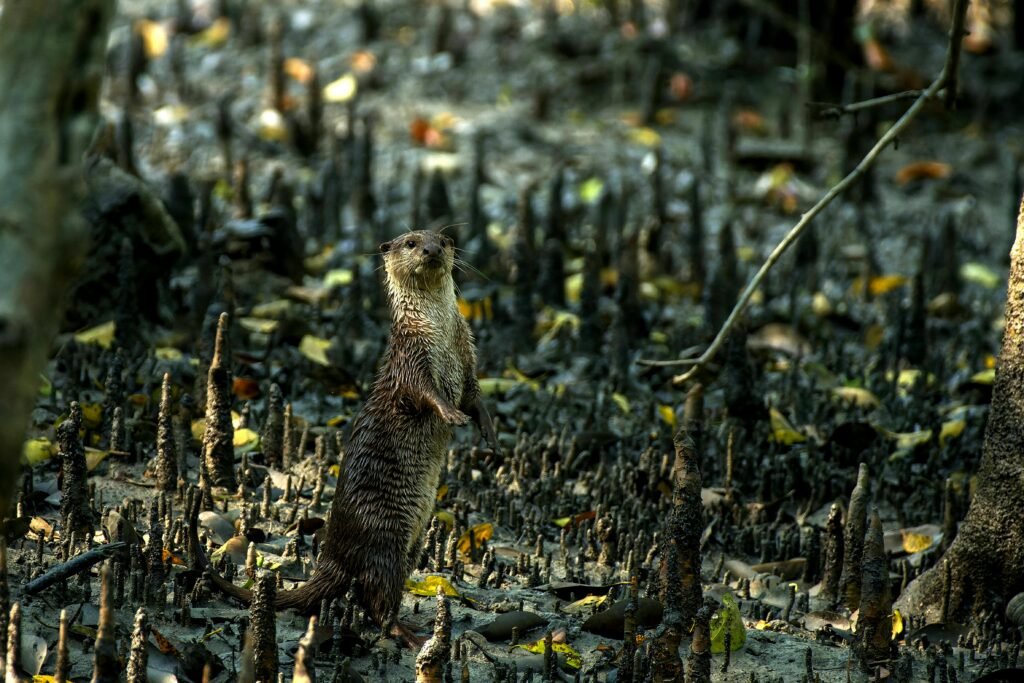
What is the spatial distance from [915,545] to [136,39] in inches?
313

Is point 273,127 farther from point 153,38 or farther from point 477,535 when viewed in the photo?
point 477,535

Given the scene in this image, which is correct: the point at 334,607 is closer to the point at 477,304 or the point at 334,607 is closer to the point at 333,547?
the point at 333,547

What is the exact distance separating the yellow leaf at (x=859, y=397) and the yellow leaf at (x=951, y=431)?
0.48m

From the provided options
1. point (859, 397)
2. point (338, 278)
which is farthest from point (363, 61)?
point (859, 397)

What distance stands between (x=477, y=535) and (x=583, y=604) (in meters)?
0.59

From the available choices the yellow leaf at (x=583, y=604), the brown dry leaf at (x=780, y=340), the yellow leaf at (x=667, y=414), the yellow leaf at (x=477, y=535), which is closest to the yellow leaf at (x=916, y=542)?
the yellow leaf at (x=667, y=414)

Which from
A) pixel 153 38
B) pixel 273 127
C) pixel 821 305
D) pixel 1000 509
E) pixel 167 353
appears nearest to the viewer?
pixel 1000 509

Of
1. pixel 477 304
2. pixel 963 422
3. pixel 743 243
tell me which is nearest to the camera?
pixel 963 422

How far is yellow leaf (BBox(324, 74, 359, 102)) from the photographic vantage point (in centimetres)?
1079

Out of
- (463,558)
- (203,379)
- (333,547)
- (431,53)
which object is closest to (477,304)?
(203,379)

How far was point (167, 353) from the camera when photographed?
6344mm

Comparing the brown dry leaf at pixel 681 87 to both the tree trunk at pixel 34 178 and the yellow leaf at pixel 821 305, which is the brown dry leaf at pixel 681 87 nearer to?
the yellow leaf at pixel 821 305

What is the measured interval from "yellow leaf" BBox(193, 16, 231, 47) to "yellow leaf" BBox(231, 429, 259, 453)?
707 cm

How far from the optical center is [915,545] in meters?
5.28
